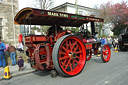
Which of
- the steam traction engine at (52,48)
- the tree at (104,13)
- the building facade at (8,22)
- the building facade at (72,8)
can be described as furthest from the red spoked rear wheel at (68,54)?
the building facade at (72,8)

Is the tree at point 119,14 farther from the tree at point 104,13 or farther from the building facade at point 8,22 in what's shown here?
the building facade at point 8,22

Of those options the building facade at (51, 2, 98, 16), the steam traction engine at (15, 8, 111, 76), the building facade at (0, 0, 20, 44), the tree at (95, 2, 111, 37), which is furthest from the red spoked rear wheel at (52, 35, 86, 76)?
the building facade at (51, 2, 98, 16)

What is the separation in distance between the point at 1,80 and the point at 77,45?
3122mm

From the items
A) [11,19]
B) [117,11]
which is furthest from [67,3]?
[11,19]

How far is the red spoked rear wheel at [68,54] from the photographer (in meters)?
4.06

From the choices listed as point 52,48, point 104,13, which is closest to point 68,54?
point 52,48

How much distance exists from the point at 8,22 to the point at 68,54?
28.4 feet

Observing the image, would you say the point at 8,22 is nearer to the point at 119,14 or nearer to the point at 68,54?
the point at 68,54

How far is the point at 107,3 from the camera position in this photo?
22766 millimetres

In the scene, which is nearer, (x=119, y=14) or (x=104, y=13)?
(x=119, y=14)

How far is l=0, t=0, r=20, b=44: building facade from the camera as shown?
10930 mm

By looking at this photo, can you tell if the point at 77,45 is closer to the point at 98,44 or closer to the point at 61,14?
the point at 61,14

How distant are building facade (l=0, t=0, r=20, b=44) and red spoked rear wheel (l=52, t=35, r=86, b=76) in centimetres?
801

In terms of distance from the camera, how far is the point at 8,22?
1123 centimetres
